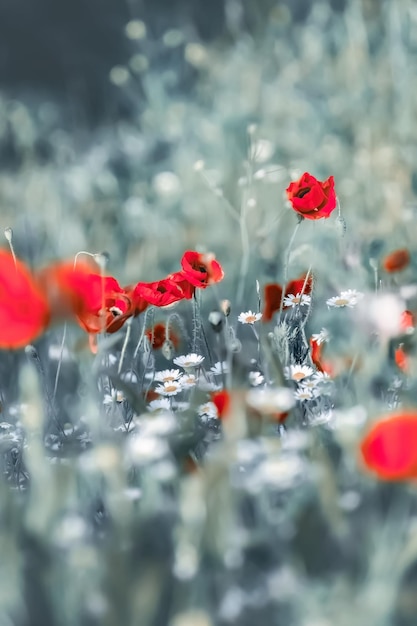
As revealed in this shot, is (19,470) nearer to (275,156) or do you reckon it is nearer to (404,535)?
(404,535)

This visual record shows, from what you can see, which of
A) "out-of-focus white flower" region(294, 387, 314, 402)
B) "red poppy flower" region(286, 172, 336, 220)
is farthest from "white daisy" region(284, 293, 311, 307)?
"out-of-focus white flower" region(294, 387, 314, 402)

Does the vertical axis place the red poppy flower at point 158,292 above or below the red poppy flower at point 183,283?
below

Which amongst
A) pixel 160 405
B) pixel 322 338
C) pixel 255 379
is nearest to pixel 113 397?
pixel 160 405

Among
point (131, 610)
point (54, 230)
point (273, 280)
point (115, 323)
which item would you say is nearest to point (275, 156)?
point (54, 230)

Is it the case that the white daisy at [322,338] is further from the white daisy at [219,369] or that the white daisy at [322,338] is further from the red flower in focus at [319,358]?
the white daisy at [219,369]

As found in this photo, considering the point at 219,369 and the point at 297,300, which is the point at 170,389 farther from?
the point at 297,300

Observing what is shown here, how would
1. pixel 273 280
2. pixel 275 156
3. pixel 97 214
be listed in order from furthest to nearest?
pixel 275 156
pixel 97 214
pixel 273 280

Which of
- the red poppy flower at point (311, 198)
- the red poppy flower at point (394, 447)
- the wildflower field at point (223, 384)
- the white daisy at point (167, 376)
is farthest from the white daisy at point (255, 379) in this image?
the red poppy flower at point (394, 447)
